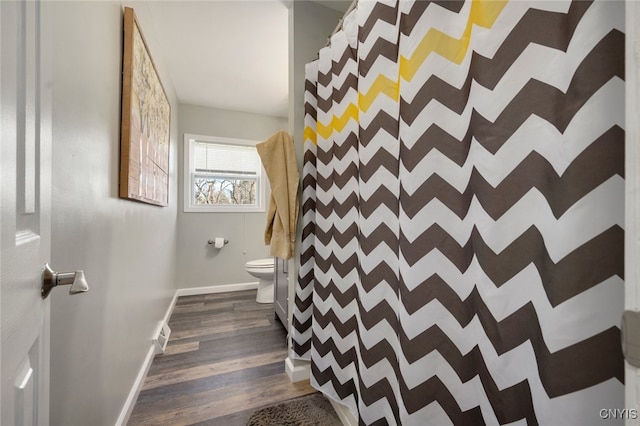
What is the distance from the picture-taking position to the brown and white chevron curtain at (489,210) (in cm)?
41

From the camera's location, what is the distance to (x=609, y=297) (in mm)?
406

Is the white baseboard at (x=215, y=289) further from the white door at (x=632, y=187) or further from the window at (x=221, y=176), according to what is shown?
the white door at (x=632, y=187)

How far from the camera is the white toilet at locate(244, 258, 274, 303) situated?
8.54 ft

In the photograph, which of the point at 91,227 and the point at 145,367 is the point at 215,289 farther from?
the point at 91,227

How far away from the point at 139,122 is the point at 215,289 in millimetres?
2376

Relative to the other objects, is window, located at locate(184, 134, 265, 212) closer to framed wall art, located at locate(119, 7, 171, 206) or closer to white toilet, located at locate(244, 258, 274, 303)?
white toilet, located at locate(244, 258, 274, 303)

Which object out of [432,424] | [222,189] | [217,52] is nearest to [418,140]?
[432,424]

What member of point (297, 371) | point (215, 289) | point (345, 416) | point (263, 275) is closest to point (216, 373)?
point (297, 371)

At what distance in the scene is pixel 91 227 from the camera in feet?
2.88

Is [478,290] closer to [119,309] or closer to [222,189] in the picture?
[119,309]

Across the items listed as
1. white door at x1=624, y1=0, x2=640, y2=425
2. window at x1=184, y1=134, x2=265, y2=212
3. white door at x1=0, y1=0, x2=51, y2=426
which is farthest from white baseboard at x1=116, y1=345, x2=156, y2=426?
window at x1=184, y1=134, x2=265, y2=212

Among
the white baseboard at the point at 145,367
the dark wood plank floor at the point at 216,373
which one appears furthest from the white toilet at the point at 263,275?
the white baseboard at the point at 145,367

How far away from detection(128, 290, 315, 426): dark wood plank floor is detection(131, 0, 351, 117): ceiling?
85.9 inches

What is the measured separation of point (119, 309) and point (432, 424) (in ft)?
4.40
